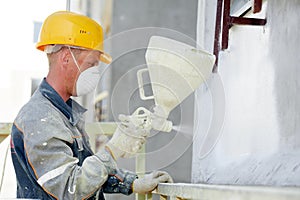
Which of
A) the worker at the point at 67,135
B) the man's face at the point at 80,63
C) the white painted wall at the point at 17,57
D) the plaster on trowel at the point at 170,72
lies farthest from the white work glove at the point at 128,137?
the white painted wall at the point at 17,57

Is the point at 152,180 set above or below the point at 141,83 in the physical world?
below

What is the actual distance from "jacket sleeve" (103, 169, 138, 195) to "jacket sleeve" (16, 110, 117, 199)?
0.25 metres

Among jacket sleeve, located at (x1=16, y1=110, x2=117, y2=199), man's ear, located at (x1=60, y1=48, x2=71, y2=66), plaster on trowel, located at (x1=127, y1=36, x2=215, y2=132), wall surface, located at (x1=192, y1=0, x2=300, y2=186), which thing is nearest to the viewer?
wall surface, located at (x1=192, y1=0, x2=300, y2=186)

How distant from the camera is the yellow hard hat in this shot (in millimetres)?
2176

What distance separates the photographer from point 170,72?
1.63m

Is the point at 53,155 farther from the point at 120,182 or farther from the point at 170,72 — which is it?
the point at 170,72

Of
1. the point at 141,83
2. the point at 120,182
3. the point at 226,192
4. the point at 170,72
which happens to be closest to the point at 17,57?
the point at 120,182

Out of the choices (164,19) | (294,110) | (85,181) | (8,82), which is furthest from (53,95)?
(8,82)

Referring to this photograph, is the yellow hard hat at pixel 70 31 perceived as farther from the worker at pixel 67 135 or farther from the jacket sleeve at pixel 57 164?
the jacket sleeve at pixel 57 164

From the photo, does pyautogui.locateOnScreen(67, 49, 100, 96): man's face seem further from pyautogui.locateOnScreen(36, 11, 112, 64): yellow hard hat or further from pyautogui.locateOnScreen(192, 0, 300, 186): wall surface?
pyautogui.locateOnScreen(192, 0, 300, 186): wall surface

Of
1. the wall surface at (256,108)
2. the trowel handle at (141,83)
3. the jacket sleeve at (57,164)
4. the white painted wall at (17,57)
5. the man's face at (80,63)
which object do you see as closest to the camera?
the wall surface at (256,108)

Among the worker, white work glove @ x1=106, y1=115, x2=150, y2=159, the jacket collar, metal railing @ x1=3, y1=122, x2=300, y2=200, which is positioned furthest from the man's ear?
metal railing @ x1=3, y1=122, x2=300, y2=200

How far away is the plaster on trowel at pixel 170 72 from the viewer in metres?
1.63

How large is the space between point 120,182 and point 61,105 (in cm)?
43
